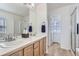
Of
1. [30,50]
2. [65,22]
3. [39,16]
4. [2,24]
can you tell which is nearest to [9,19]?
[2,24]

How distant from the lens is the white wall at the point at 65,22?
433 centimetres

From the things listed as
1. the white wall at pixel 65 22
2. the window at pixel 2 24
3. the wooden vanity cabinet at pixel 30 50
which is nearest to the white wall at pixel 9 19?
the window at pixel 2 24

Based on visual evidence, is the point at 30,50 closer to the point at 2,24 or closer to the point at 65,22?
the point at 2,24

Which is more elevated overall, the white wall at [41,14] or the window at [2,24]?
the white wall at [41,14]

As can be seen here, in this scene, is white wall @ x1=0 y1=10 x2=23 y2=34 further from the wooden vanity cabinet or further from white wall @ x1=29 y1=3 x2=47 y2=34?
white wall @ x1=29 y1=3 x2=47 y2=34

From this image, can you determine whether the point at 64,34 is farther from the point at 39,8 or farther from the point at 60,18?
the point at 39,8

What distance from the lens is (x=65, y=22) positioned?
190 inches

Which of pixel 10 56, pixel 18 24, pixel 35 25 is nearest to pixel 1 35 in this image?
pixel 18 24

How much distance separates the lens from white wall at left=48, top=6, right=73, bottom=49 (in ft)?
14.2

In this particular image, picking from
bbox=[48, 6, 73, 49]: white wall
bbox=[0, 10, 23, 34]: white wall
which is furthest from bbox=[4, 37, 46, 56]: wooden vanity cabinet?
bbox=[48, 6, 73, 49]: white wall

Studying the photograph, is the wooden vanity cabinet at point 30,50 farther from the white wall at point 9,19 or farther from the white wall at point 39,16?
the white wall at point 39,16

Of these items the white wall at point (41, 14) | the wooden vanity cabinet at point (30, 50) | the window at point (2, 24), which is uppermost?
the white wall at point (41, 14)

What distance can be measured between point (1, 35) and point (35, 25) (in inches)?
79.0

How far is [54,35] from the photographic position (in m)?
4.25
